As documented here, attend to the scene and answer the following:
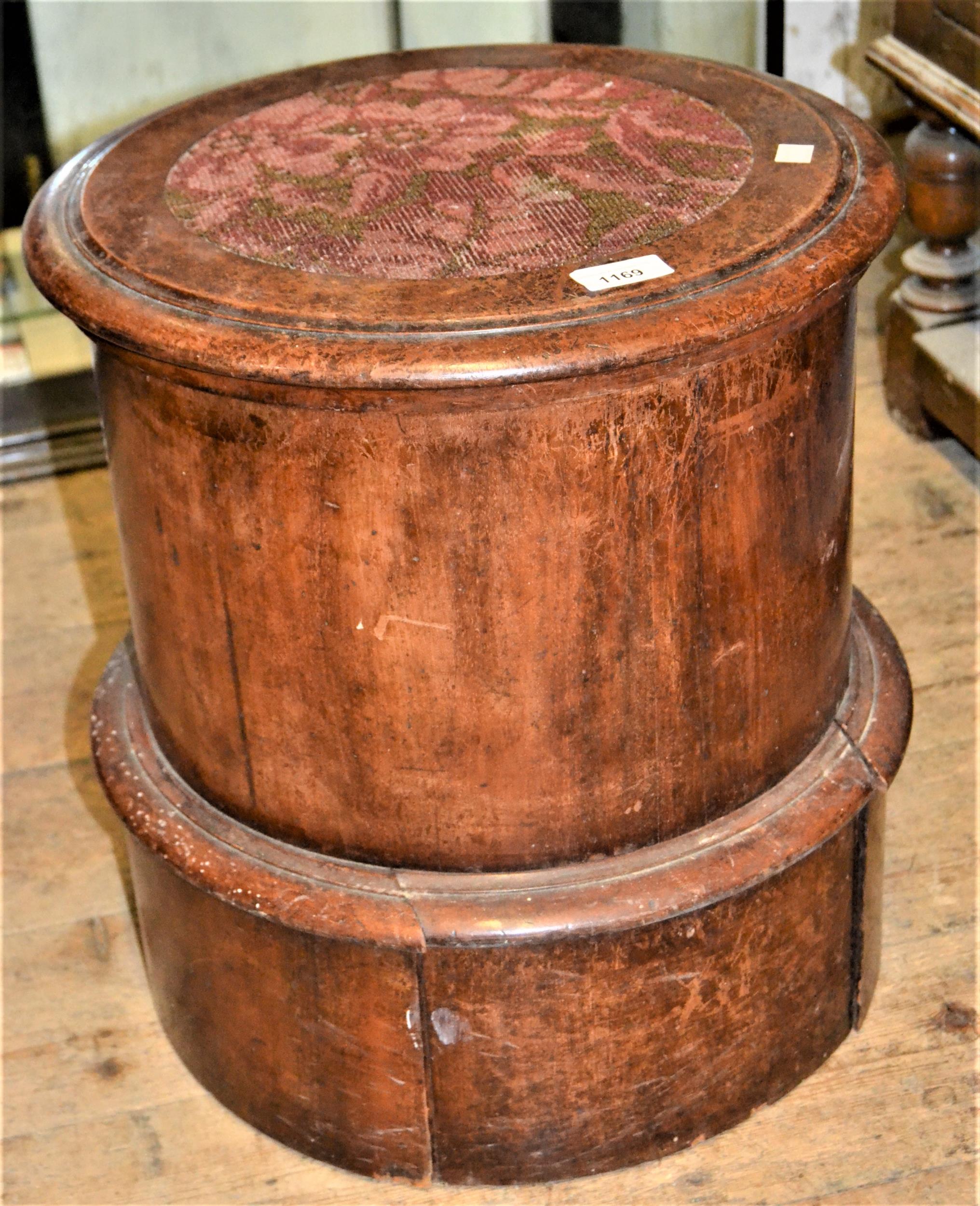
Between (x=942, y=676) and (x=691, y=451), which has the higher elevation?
(x=691, y=451)

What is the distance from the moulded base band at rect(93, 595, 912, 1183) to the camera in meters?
1.51

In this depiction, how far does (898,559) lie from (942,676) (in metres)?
0.29

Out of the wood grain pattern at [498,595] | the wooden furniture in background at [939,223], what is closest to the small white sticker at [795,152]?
the wood grain pattern at [498,595]

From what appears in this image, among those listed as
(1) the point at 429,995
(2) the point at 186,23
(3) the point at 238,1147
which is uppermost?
(2) the point at 186,23

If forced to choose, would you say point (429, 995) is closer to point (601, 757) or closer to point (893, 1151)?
point (601, 757)

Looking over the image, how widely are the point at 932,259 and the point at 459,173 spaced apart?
1360 mm

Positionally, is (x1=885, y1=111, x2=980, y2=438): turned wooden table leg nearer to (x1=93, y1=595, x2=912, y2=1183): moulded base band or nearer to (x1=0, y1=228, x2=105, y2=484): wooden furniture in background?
(x1=93, y1=595, x2=912, y2=1183): moulded base band

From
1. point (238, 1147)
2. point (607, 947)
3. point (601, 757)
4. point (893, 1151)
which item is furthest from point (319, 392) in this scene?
point (893, 1151)

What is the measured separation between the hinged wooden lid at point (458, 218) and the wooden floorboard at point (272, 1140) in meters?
0.85

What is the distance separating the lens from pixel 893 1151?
169 centimetres

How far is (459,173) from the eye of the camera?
1.59 meters

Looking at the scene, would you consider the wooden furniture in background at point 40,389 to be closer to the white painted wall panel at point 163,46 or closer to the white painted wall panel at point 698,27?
the white painted wall panel at point 163,46

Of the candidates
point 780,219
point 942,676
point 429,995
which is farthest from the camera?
point 942,676

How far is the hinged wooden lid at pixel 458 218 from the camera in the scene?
1.30m
